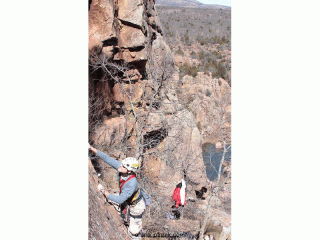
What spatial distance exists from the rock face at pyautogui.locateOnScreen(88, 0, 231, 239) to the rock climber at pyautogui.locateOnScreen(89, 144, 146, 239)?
118cm

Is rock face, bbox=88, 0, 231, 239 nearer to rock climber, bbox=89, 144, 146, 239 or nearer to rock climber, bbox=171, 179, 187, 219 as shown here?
rock climber, bbox=171, 179, 187, 219

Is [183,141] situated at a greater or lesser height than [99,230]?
greater

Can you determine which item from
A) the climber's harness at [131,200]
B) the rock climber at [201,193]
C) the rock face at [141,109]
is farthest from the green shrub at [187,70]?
the climber's harness at [131,200]

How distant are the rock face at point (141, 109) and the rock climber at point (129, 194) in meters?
1.18

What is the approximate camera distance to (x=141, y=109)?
17.0 feet

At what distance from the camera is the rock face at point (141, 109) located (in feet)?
14.8

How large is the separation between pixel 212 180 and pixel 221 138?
1.65 m

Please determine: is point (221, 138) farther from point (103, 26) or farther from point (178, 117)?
point (103, 26)

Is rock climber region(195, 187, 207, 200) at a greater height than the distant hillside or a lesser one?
lesser

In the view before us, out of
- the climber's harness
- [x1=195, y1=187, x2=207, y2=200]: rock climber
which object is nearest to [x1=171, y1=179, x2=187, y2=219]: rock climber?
[x1=195, y1=187, x2=207, y2=200]: rock climber

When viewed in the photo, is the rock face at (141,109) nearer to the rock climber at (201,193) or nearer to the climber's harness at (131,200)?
the rock climber at (201,193)

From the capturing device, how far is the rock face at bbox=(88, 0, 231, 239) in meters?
4.51

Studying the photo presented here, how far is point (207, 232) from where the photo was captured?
13.1 feet

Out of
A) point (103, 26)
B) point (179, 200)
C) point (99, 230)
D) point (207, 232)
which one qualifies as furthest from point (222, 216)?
point (103, 26)
